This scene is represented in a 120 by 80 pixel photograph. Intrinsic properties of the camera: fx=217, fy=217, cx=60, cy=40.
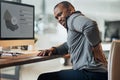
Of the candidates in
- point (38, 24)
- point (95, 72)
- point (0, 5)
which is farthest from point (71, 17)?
point (38, 24)

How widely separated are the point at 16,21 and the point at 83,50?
81 centimetres

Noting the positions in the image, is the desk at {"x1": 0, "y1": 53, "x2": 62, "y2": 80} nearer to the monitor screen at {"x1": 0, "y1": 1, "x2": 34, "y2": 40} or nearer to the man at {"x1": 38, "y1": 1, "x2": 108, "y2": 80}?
the man at {"x1": 38, "y1": 1, "x2": 108, "y2": 80}

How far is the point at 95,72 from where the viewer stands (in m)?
1.62

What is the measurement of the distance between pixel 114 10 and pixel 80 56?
4.69 metres

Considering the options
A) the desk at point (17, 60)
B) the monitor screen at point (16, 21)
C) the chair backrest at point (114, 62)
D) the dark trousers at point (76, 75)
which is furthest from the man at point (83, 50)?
the monitor screen at point (16, 21)

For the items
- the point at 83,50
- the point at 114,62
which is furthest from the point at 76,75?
the point at 114,62

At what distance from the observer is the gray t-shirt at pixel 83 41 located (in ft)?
5.07

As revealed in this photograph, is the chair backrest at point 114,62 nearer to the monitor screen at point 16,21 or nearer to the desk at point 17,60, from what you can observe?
the desk at point 17,60

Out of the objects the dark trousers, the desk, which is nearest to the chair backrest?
the dark trousers

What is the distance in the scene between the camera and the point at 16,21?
216cm

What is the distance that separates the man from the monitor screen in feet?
1.89

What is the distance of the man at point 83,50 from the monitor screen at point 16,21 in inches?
22.6

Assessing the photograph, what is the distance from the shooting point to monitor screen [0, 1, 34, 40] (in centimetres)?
202

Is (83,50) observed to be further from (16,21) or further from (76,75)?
(16,21)
